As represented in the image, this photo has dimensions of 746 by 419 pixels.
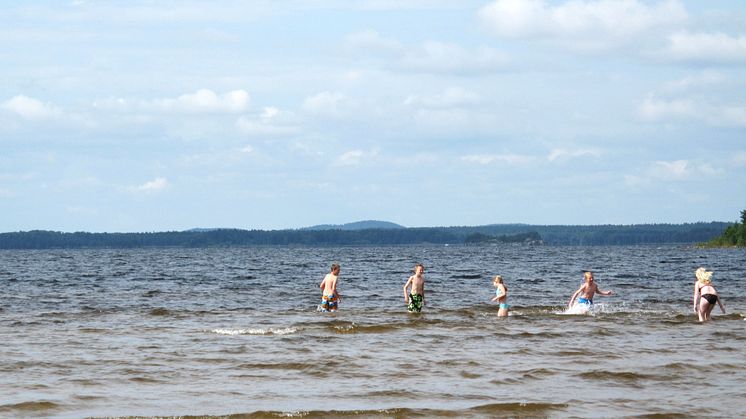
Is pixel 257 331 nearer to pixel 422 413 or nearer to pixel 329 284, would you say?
pixel 329 284

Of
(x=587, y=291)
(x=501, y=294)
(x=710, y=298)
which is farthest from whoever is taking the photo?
(x=587, y=291)

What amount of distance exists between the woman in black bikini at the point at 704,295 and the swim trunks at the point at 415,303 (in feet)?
25.0

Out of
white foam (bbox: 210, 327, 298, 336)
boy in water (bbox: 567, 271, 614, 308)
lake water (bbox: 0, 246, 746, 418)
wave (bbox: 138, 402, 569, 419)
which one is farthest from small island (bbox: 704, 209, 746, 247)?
wave (bbox: 138, 402, 569, 419)

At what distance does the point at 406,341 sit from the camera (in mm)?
21516

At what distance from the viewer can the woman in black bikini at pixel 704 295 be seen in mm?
24453

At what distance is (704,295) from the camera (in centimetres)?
2477

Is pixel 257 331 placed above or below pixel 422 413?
above

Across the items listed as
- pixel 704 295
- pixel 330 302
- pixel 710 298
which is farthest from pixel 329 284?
pixel 710 298

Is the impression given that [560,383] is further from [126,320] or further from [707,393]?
[126,320]

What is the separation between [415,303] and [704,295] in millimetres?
7963

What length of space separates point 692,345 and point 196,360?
1018 cm

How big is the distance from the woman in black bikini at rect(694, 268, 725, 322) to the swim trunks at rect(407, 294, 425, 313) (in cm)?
761

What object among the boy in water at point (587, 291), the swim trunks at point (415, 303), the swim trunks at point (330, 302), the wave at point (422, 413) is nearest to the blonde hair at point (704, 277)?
the boy in water at point (587, 291)

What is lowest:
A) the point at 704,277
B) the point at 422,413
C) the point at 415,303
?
the point at 422,413
